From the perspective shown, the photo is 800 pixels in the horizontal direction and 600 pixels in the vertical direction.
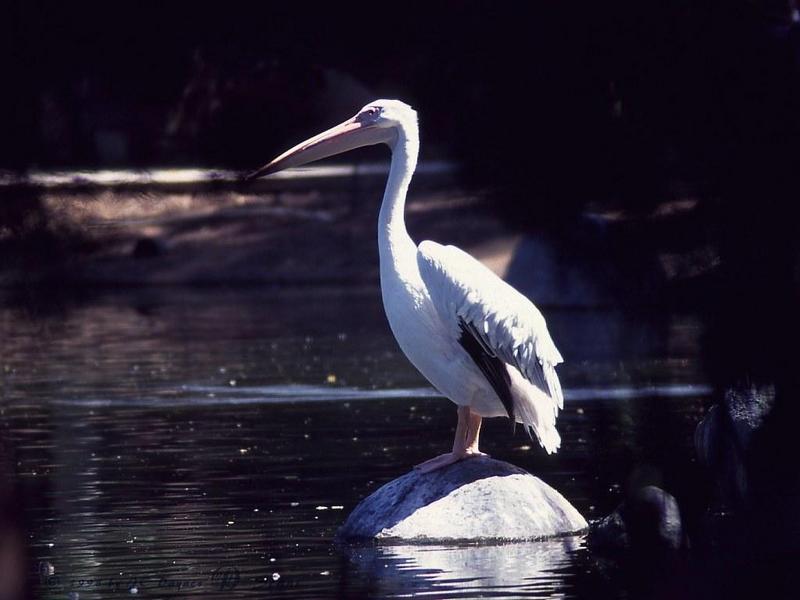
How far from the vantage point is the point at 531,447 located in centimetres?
890

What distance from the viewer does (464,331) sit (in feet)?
20.6

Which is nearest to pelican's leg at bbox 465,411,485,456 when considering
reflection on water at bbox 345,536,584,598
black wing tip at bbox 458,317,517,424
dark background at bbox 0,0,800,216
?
black wing tip at bbox 458,317,517,424

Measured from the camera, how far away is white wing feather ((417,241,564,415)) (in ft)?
20.3

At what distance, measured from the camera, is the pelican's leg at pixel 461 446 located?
6.42 metres

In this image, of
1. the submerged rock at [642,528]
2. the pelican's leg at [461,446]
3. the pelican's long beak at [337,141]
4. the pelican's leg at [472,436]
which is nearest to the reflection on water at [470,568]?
the submerged rock at [642,528]

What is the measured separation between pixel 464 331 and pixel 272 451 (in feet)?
9.36

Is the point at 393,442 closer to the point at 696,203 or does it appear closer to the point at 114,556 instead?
the point at 114,556

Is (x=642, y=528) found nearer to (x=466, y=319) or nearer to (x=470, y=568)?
(x=470, y=568)

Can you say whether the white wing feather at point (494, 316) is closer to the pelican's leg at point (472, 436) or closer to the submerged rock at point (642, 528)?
the pelican's leg at point (472, 436)

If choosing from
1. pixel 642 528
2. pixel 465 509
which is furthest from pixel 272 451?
pixel 642 528

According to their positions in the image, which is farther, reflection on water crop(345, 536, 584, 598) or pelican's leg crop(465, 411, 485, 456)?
pelican's leg crop(465, 411, 485, 456)

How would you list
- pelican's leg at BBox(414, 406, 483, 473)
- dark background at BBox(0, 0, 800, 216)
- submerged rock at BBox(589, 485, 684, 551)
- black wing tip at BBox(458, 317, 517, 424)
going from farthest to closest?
pelican's leg at BBox(414, 406, 483, 473)
black wing tip at BBox(458, 317, 517, 424)
submerged rock at BBox(589, 485, 684, 551)
dark background at BBox(0, 0, 800, 216)

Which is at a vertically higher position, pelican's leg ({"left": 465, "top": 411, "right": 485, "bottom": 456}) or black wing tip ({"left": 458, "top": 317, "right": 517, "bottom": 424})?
black wing tip ({"left": 458, "top": 317, "right": 517, "bottom": 424})

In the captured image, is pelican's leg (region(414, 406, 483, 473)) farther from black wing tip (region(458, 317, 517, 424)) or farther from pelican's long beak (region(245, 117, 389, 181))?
pelican's long beak (region(245, 117, 389, 181))
